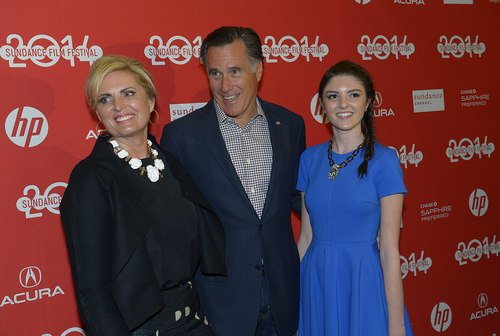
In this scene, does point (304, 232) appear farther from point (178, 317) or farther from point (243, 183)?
point (178, 317)

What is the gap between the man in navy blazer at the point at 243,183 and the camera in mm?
2209

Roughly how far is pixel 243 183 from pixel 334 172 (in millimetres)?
499

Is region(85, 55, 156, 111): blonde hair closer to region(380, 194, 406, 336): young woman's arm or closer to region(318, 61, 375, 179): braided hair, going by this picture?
region(318, 61, 375, 179): braided hair

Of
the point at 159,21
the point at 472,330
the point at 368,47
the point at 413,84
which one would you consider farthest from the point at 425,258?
the point at 159,21

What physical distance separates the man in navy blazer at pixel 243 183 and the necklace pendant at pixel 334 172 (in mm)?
259

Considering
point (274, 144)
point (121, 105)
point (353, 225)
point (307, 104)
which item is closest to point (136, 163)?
point (121, 105)

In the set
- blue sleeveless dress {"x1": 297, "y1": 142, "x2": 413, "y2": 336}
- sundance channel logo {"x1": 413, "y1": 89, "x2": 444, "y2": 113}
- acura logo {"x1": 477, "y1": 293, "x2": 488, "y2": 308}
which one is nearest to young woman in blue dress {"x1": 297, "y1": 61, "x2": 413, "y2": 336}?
blue sleeveless dress {"x1": 297, "y1": 142, "x2": 413, "y2": 336}

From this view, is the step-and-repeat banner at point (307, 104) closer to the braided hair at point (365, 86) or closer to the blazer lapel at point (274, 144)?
the blazer lapel at point (274, 144)

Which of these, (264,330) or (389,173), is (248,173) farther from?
(264,330)

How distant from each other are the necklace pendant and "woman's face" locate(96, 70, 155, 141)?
3.32 feet

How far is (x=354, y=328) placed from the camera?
2125mm

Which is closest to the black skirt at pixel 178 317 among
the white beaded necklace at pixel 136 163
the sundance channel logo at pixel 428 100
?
the white beaded necklace at pixel 136 163

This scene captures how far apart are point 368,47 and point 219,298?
7.89 ft

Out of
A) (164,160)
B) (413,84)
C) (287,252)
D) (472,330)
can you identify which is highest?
(413,84)
